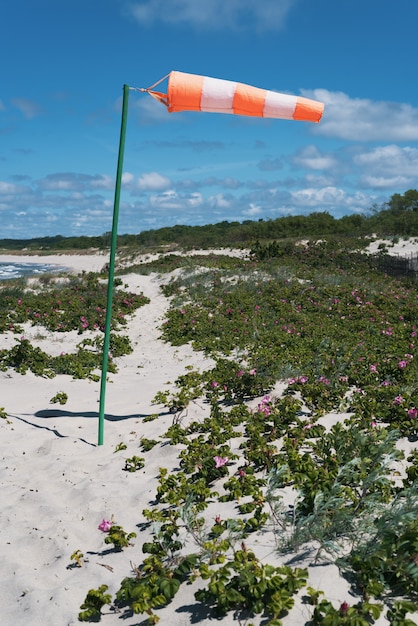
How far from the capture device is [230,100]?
6012 mm

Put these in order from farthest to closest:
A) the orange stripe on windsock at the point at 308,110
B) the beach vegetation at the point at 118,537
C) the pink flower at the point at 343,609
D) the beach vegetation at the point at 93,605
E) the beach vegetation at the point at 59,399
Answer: the beach vegetation at the point at 59,399, the orange stripe on windsock at the point at 308,110, the beach vegetation at the point at 118,537, the beach vegetation at the point at 93,605, the pink flower at the point at 343,609

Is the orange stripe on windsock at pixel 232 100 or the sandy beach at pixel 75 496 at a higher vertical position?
the orange stripe on windsock at pixel 232 100

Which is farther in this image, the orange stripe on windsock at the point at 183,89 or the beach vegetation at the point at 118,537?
the orange stripe on windsock at the point at 183,89

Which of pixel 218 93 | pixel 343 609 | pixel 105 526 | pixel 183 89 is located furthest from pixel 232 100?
pixel 343 609

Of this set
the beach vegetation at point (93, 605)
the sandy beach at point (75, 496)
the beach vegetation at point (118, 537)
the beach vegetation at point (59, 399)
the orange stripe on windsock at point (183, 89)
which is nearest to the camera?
the beach vegetation at point (93, 605)

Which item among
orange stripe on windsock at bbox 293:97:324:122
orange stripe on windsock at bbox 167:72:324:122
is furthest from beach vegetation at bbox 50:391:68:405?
orange stripe on windsock at bbox 293:97:324:122

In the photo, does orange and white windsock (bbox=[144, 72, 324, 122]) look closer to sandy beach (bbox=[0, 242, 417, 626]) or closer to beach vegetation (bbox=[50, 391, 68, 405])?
sandy beach (bbox=[0, 242, 417, 626])

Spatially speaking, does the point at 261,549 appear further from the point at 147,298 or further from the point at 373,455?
the point at 147,298

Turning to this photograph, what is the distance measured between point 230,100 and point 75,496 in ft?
16.9

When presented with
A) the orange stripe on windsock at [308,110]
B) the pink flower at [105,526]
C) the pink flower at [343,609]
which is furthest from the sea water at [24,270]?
the pink flower at [343,609]

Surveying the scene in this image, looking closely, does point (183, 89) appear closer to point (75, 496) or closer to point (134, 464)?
point (134, 464)

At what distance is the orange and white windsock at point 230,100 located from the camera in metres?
5.95

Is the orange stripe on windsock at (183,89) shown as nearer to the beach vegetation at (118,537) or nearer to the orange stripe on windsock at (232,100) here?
the orange stripe on windsock at (232,100)

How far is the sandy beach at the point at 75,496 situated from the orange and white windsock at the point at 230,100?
4.27 metres
